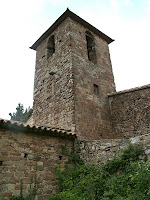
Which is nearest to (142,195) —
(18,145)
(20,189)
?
(20,189)

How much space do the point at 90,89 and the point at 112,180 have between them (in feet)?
14.5

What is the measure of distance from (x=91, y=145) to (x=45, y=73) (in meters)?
5.11

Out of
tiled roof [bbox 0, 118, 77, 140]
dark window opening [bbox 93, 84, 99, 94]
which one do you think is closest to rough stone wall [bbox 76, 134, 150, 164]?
tiled roof [bbox 0, 118, 77, 140]

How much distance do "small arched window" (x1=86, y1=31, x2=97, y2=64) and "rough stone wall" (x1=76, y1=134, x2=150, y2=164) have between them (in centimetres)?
503

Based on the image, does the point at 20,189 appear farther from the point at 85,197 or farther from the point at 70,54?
the point at 70,54

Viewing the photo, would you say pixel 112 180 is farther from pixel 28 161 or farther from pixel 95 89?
pixel 95 89

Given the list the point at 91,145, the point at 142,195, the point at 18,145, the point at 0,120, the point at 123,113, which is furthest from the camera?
the point at 123,113

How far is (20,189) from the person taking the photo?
5441mm

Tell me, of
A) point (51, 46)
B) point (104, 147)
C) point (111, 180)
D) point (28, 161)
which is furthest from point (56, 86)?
point (111, 180)

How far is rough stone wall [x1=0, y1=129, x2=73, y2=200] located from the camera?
540cm

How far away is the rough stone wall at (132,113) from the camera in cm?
802

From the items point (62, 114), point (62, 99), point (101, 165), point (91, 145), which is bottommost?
point (101, 165)

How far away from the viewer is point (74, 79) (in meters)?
8.27

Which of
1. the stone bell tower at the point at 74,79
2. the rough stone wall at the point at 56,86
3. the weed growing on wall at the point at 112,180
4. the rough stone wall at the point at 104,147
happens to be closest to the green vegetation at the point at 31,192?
the weed growing on wall at the point at 112,180
